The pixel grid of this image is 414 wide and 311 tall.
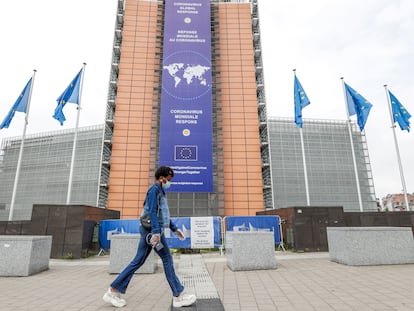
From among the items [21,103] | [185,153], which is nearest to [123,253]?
[21,103]

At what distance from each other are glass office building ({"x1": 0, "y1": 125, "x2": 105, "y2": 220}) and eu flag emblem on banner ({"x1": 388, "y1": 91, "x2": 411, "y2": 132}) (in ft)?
103

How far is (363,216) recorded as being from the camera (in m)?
13.2

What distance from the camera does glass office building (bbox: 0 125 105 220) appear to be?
112 ft

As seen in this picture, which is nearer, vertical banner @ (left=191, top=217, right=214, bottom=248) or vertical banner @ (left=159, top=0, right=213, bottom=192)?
vertical banner @ (left=191, top=217, right=214, bottom=248)

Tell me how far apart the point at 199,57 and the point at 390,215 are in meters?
21.7

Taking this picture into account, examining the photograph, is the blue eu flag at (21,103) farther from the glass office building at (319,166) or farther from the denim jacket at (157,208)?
the glass office building at (319,166)

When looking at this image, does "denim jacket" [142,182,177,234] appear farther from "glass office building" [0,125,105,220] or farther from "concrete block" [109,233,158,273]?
"glass office building" [0,125,105,220]

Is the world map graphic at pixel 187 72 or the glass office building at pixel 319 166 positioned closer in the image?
the world map graphic at pixel 187 72

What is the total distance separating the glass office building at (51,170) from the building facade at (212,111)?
890cm

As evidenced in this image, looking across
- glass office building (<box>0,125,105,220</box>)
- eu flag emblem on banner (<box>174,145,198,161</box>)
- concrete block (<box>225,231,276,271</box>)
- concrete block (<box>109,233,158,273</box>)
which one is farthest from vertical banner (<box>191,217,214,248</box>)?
glass office building (<box>0,125,105,220</box>)

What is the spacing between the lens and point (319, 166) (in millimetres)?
36438

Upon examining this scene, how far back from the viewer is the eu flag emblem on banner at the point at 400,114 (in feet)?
53.6

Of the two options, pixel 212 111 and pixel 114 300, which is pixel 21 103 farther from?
pixel 212 111

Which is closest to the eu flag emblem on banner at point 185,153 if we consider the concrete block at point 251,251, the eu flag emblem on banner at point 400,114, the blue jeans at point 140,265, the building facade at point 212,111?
the building facade at point 212,111
